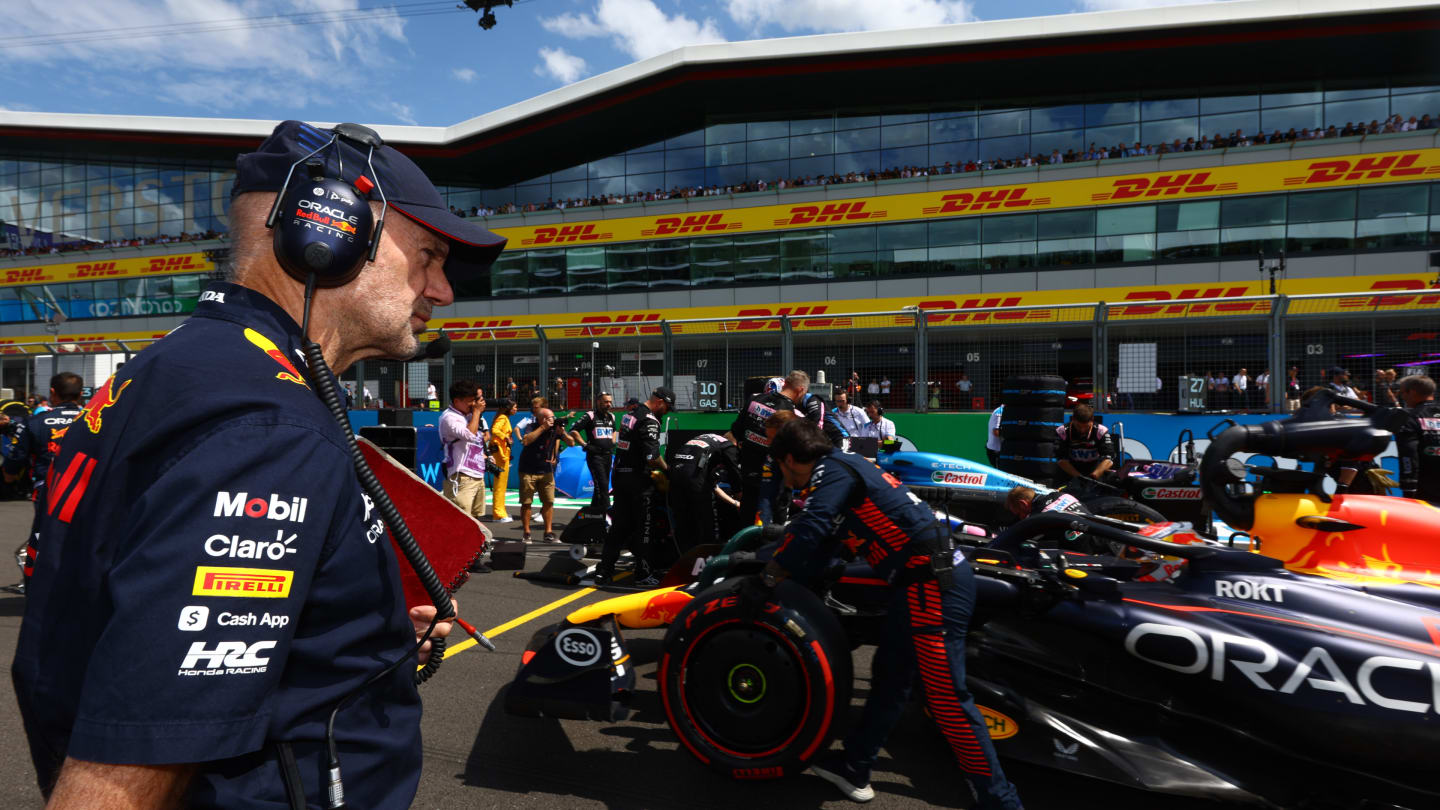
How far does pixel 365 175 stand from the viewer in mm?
1280

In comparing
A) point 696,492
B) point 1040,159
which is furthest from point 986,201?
point 696,492

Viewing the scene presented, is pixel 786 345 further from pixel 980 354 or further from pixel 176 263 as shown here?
pixel 176 263

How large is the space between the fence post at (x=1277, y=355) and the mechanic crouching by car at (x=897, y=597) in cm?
817

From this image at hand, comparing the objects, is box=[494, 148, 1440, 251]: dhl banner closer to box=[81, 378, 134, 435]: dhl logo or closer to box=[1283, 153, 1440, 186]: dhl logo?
box=[1283, 153, 1440, 186]: dhl logo

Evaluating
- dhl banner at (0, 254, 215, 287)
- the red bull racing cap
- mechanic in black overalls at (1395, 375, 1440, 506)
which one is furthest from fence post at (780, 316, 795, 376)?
dhl banner at (0, 254, 215, 287)

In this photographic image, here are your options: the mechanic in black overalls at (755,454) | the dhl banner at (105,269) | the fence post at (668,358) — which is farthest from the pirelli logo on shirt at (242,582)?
the dhl banner at (105,269)

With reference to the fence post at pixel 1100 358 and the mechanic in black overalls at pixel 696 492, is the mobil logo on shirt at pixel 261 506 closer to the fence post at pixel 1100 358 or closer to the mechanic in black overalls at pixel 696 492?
the mechanic in black overalls at pixel 696 492

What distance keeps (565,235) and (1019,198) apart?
1756 cm

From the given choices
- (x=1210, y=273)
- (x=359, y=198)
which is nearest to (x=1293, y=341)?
(x=359, y=198)

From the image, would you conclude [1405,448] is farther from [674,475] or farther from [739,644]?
[739,644]

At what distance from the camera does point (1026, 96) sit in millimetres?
27734

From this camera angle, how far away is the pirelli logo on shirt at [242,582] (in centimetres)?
81

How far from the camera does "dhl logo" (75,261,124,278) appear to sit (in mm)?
38250

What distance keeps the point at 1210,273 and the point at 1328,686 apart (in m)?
25.3
